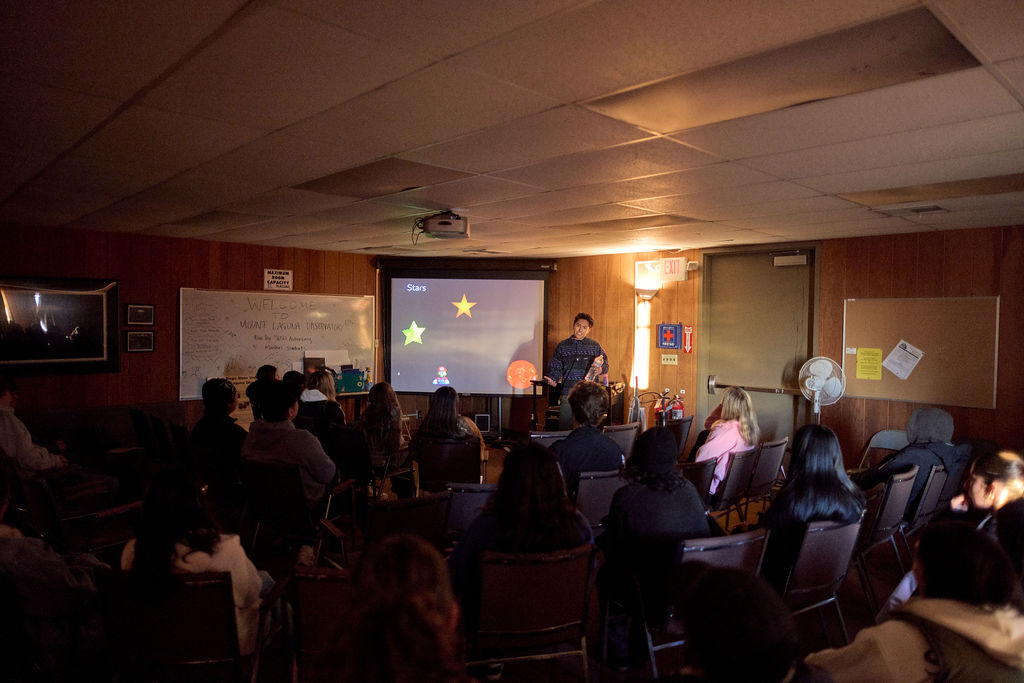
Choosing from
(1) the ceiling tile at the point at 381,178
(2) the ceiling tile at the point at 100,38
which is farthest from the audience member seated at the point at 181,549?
(1) the ceiling tile at the point at 381,178

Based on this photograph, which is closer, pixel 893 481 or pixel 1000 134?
pixel 1000 134

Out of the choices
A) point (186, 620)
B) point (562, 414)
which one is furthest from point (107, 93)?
point (562, 414)

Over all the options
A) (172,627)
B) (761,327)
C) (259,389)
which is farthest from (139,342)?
(761,327)

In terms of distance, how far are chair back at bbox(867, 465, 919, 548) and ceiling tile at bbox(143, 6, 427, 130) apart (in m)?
3.06

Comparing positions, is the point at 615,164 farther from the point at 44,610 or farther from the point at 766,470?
the point at 44,610

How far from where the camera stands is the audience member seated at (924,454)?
3.88m

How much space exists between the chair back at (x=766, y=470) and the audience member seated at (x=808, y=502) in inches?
56.8

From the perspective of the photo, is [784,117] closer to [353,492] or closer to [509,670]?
[509,670]

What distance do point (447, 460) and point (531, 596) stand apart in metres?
2.24

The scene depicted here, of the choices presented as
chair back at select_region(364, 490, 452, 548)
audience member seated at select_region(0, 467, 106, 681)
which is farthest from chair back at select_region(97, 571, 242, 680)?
chair back at select_region(364, 490, 452, 548)

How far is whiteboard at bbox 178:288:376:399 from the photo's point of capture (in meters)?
7.07

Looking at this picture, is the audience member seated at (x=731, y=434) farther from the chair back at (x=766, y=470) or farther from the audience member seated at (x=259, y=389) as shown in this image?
the audience member seated at (x=259, y=389)

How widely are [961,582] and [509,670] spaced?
2054 mm

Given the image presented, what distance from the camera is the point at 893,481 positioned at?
3.23 metres
